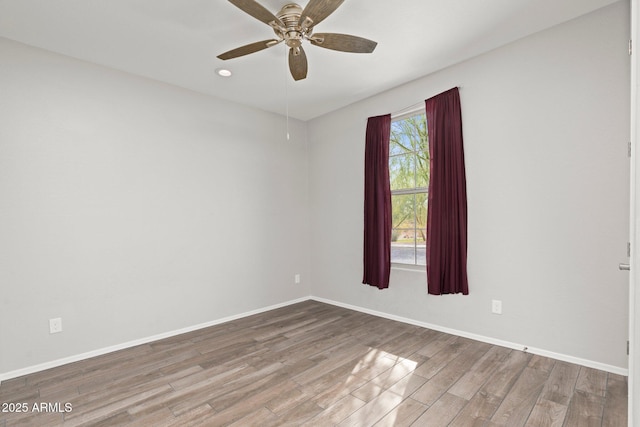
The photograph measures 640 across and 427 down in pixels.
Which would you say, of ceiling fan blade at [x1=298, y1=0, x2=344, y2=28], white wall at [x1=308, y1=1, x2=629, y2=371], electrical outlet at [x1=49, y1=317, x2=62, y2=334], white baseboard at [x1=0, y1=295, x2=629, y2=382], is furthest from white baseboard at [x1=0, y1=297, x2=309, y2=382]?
ceiling fan blade at [x1=298, y1=0, x2=344, y2=28]

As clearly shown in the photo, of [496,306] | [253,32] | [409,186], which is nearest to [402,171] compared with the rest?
[409,186]

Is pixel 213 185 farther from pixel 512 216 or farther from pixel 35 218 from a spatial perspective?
pixel 512 216

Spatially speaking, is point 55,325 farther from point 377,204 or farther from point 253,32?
point 377,204

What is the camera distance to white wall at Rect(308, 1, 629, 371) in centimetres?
243

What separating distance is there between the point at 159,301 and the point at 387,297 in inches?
100

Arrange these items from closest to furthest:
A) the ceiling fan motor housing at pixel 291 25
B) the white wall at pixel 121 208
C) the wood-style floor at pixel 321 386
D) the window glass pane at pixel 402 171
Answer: the wood-style floor at pixel 321 386 < the ceiling fan motor housing at pixel 291 25 < the white wall at pixel 121 208 < the window glass pane at pixel 402 171

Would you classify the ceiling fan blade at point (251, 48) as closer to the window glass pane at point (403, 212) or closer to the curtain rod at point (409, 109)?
the curtain rod at point (409, 109)

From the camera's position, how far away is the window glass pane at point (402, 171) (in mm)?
3760

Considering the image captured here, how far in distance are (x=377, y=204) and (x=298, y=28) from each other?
2190mm

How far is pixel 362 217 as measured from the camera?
4188mm

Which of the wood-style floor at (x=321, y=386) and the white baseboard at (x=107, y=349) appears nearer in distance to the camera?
the wood-style floor at (x=321, y=386)

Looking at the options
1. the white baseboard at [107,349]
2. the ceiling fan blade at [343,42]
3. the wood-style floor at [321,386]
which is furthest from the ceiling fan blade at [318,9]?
the white baseboard at [107,349]

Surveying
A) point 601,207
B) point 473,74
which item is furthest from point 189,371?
point 473,74

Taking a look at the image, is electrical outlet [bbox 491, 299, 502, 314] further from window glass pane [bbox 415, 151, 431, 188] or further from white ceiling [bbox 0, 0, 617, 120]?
white ceiling [bbox 0, 0, 617, 120]
